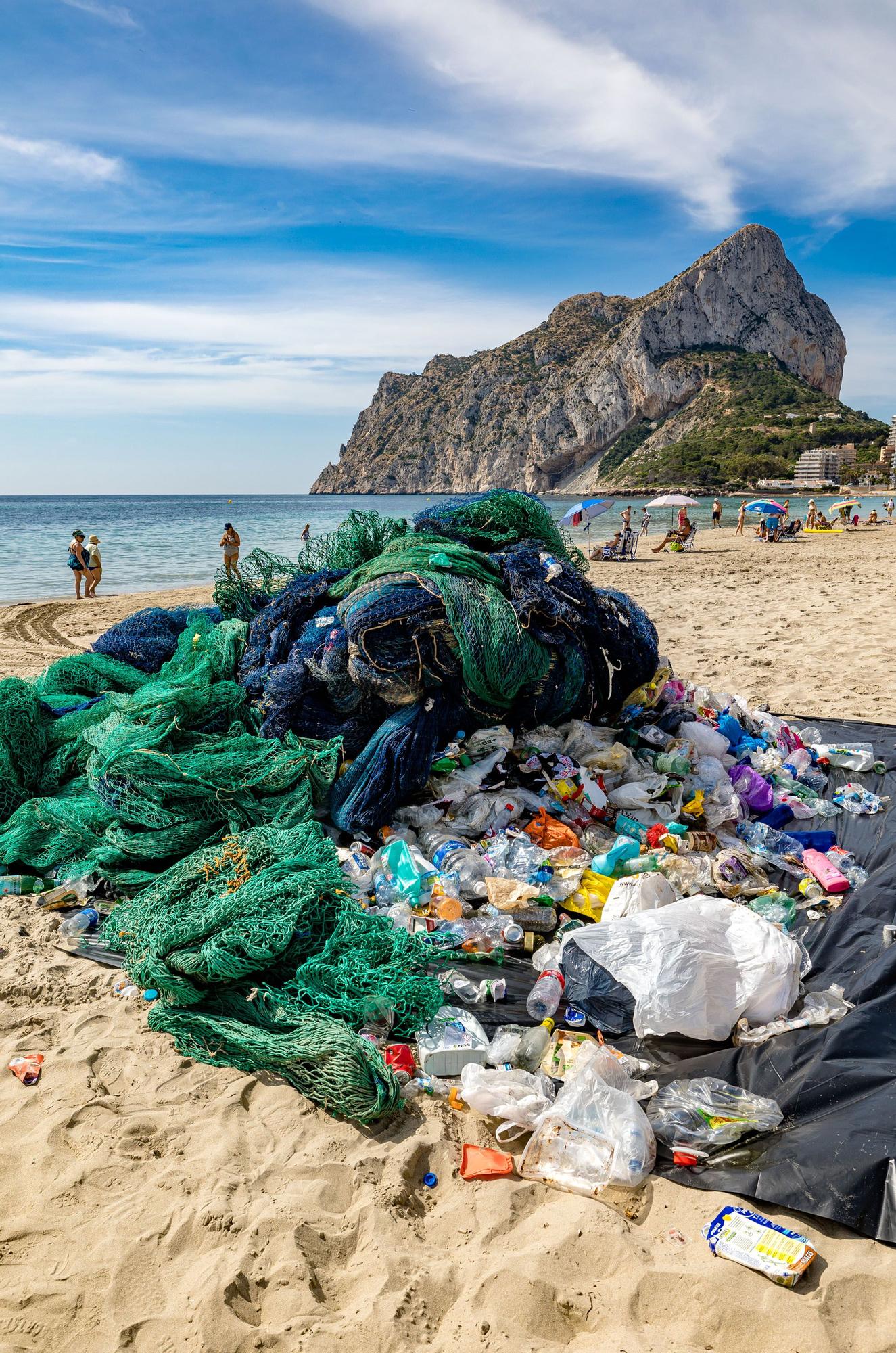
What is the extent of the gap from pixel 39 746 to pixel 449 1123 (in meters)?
3.20

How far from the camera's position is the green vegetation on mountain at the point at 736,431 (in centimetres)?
6650

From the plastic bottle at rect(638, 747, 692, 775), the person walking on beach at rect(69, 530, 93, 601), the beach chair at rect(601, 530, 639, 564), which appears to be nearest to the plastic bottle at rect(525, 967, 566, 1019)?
the plastic bottle at rect(638, 747, 692, 775)

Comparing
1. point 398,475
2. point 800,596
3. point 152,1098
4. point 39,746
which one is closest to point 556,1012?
point 152,1098

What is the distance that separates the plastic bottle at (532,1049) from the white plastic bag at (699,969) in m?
0.33

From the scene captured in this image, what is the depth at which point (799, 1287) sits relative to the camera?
6.04 feet

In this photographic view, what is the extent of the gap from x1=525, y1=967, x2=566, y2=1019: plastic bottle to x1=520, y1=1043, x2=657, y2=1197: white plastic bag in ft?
1.44

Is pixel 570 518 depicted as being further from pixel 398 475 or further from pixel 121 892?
pixel 398 475

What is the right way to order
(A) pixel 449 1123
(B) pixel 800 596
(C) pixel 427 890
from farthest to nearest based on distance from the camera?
(B) pixel 800 596 → (C) pixel 427 890 → (A) pixel 449 1123

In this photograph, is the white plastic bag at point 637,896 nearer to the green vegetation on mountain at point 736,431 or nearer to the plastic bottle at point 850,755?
the plastic bottle at point 850,755

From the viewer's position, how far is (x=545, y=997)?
2.84m

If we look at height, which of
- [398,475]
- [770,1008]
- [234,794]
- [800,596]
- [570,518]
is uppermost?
[398,475]

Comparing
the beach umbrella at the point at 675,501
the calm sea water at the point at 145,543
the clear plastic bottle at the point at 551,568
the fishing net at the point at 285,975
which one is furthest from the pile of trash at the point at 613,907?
the beach umbrella at the point at 675,501

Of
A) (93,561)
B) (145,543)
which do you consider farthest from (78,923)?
(145,543)

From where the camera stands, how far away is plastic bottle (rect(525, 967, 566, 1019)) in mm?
2828
